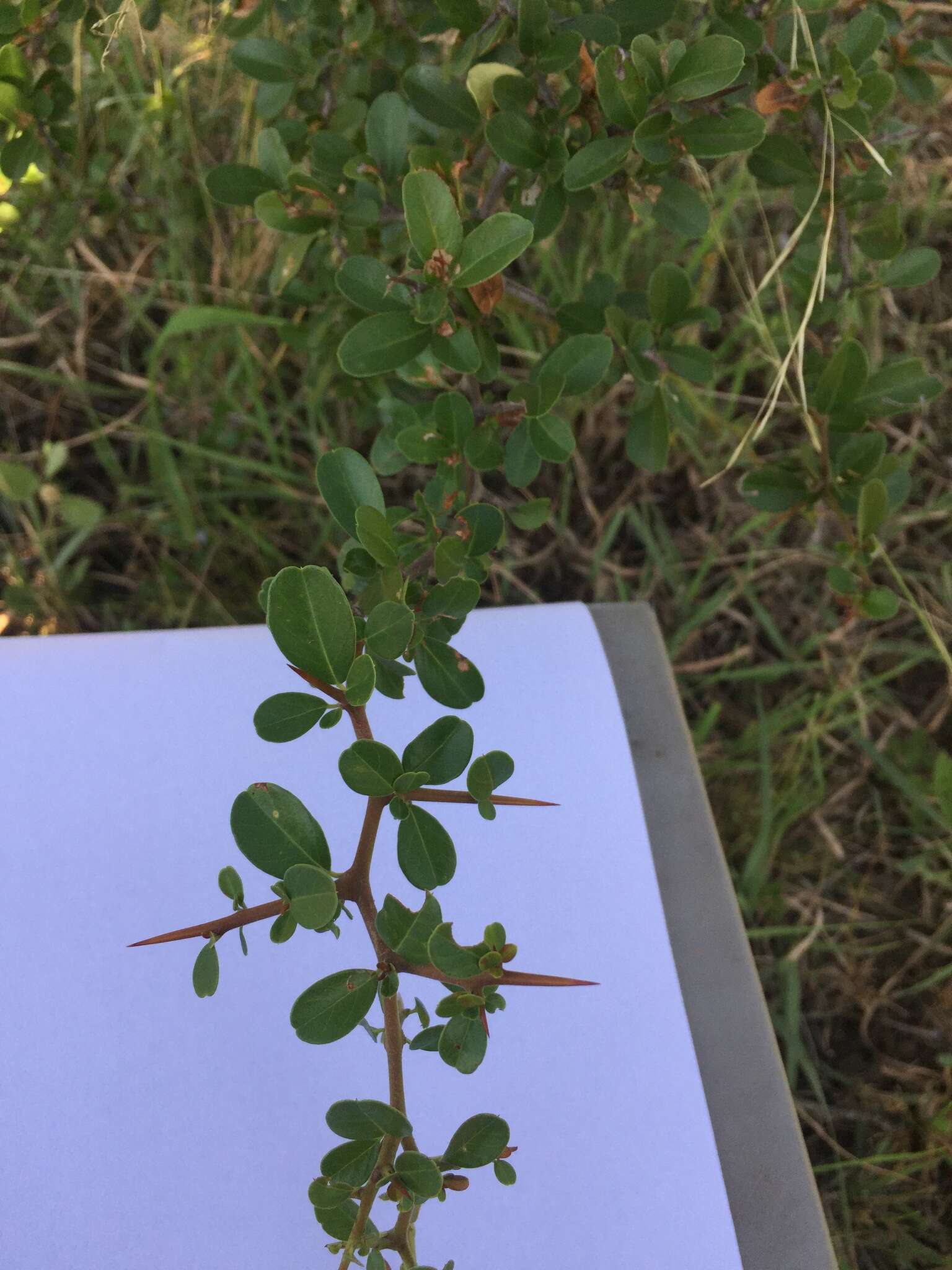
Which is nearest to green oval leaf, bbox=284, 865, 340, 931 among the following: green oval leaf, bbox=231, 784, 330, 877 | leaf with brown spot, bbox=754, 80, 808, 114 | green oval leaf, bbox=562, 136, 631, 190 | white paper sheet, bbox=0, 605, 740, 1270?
green oval leaf, bbox=231, 784, 330, 877

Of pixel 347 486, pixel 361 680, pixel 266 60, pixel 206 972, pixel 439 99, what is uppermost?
pixel 266 60

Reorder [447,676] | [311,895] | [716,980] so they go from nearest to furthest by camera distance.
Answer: [311,895] → [447,676] → [716,980]

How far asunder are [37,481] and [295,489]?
13.0 inches

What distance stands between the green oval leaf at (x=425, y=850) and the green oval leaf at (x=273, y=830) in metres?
0.04

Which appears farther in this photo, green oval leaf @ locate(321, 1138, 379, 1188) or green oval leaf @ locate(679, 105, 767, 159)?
green oval leaf @ locate(679, 105, 767, 159)

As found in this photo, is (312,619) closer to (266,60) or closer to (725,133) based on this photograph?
(725,133)

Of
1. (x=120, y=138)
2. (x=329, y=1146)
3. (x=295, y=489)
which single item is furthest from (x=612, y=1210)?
(x=120, y=138)

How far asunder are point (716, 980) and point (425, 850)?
1.37 feet

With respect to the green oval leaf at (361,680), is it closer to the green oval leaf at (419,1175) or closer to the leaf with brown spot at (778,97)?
the green oval leaf at (419,1175)

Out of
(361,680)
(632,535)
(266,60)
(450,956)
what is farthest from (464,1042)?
(632,535)

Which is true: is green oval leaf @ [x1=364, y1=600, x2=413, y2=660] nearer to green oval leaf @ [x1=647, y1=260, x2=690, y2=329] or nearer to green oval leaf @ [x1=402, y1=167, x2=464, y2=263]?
green oval leaf @ [x1=402, y1=167, x2=464, y2=263]

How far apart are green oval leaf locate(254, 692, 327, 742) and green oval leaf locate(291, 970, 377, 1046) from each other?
0.12 m

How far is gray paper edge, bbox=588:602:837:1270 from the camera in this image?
0.73 metres

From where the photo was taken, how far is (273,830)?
49cm
